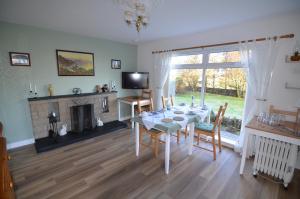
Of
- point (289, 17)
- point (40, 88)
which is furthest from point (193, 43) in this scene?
point (40, 88)

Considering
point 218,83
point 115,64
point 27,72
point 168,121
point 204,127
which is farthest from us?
point 115,64

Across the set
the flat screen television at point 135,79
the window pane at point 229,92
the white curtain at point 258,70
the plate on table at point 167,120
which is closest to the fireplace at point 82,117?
the flat screen television at point 135,79

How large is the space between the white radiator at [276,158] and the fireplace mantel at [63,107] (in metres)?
3.50

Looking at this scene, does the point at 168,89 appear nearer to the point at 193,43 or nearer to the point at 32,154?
the point at 193,43

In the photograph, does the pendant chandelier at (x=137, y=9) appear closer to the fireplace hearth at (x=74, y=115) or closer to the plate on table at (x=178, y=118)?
the plate on table at (x=178, y=118)

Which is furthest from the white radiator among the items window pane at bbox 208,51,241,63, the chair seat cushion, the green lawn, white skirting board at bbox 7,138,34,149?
white skirting board at bbox 7,138,34,149

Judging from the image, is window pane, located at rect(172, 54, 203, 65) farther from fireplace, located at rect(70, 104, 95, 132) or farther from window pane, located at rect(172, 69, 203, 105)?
fireplace, located at rect(70, 104, 95, 132)

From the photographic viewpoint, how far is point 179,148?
304 cm

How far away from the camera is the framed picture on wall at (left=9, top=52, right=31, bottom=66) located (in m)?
2.77

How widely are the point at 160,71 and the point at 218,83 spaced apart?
1559mm

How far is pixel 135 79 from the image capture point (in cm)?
439

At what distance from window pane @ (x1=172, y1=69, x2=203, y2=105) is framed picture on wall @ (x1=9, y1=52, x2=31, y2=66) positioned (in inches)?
129

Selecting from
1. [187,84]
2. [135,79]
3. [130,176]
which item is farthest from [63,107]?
[187,84]

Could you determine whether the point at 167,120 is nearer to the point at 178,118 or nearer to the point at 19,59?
the point at 178,118
